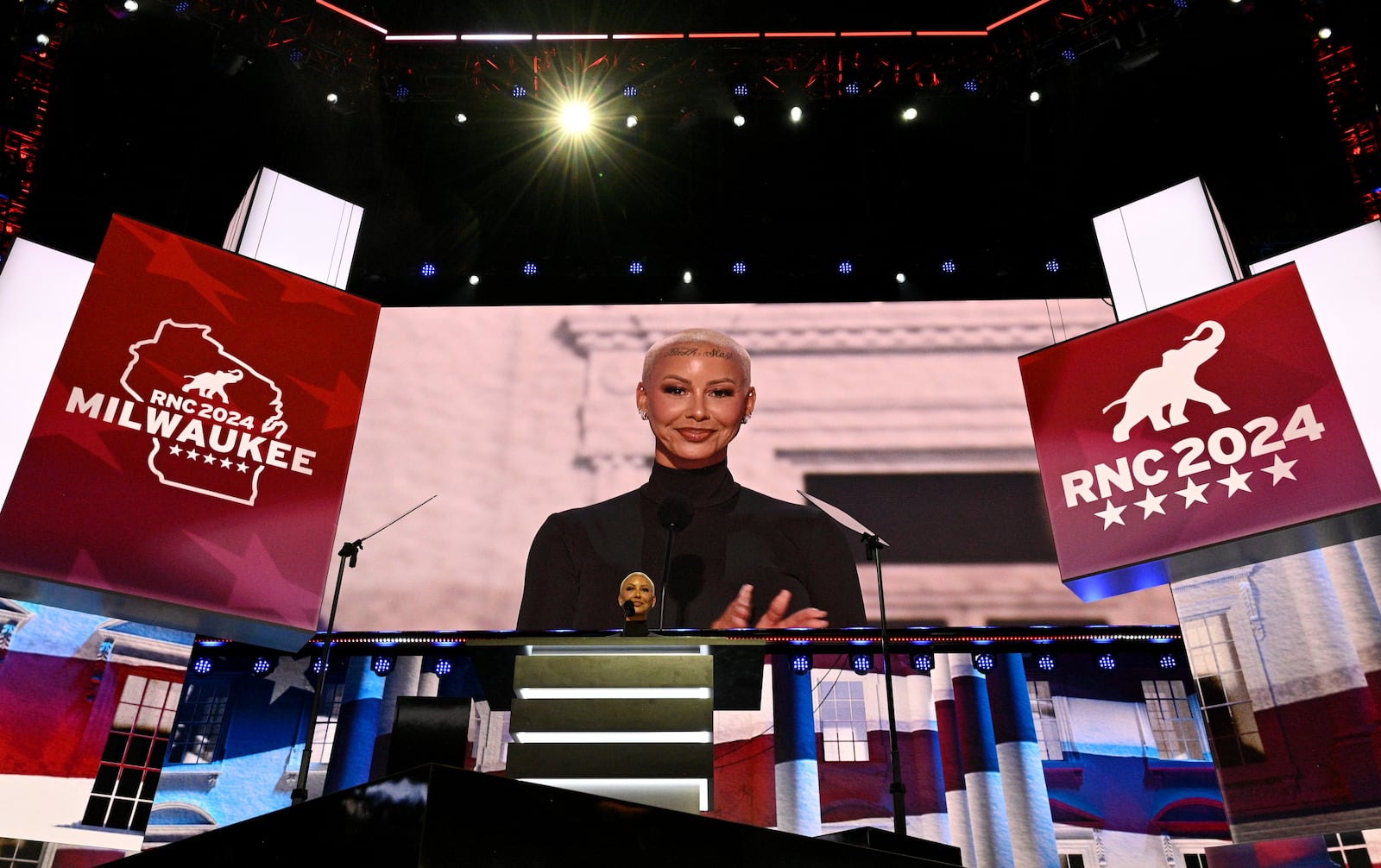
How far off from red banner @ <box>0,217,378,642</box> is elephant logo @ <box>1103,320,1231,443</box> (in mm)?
5842

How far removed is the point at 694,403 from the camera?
878cm

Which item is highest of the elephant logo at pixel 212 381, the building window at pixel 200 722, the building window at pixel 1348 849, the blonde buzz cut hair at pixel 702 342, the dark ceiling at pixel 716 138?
the dark ceiling at pixel 716 138

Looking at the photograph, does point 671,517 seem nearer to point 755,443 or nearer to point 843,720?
point 755,443

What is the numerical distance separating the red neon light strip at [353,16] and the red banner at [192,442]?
212 cm

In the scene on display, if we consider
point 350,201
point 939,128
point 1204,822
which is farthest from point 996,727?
point 350,201

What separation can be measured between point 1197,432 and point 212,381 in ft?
23.2

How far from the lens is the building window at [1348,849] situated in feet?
23.1

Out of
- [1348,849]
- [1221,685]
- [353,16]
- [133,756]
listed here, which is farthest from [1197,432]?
[133,756]

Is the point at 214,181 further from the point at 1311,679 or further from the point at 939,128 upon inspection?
the point at 1311,679

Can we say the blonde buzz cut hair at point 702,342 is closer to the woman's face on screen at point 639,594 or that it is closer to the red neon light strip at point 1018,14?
the red neon light strip at point 1018,14

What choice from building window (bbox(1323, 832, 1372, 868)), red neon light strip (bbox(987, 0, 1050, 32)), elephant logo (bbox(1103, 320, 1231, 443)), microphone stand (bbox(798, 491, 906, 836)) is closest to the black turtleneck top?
microphone stand (bbox(798, 491, 906, 836))

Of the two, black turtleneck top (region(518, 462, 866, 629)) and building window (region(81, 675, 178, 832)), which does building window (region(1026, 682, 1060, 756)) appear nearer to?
black turtleneck top (region(518, 462, 866, 629))

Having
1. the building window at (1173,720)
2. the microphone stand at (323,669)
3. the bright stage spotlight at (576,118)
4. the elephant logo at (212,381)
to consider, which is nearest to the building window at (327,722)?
the microphone stand at (323,669)

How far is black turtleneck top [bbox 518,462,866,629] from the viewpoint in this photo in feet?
26.2
